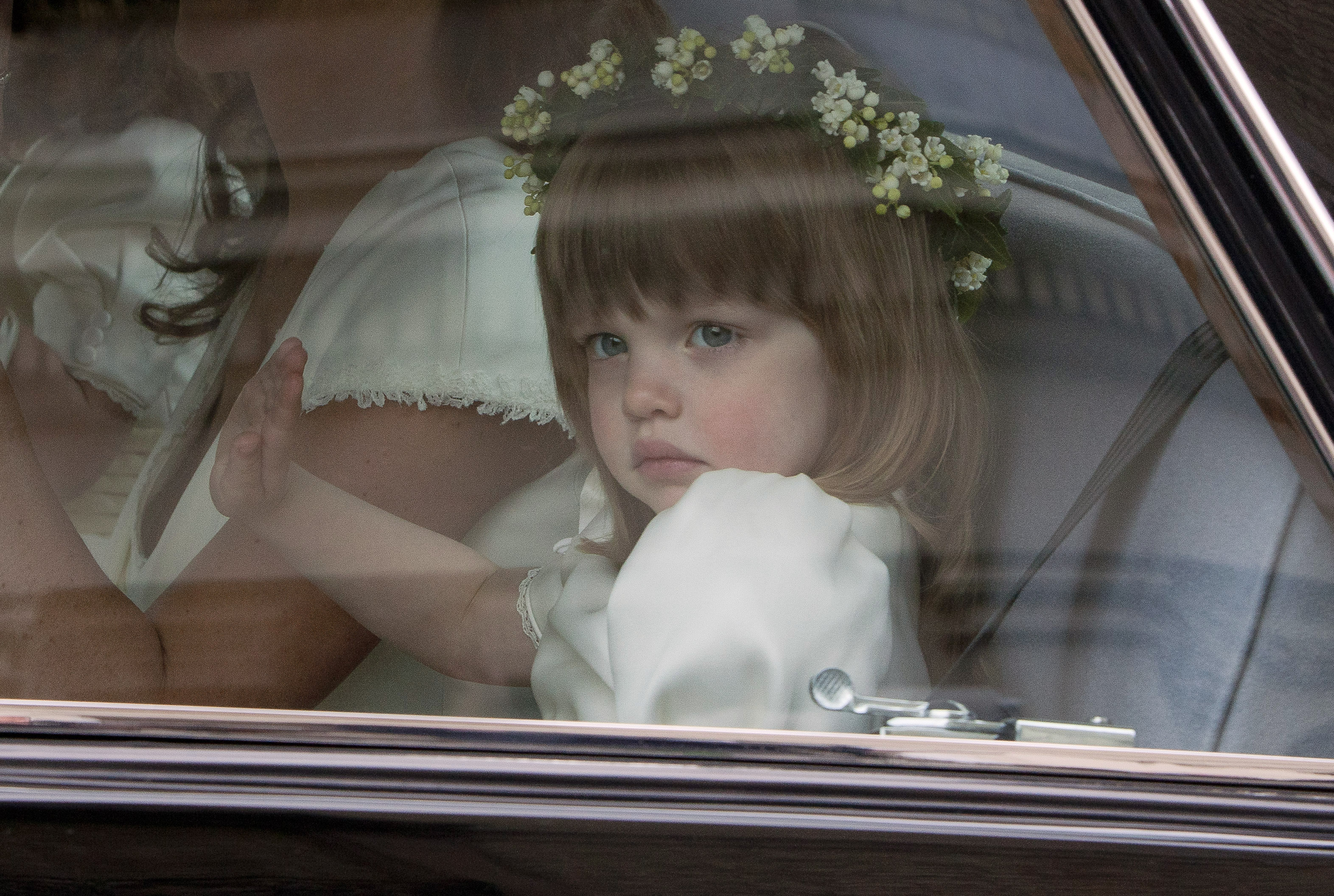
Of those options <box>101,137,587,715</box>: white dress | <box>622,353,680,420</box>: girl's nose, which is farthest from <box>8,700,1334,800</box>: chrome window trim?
<box>622,353,680,420</box>: girl's nose

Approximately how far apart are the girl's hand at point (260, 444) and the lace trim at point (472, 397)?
0.03 meters

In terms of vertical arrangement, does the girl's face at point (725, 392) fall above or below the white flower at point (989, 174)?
below

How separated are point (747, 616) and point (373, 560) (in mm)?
367

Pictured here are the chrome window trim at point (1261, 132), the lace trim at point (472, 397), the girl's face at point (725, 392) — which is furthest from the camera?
the lace trim at point (472, 397)

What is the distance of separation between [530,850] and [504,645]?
9.7 inches

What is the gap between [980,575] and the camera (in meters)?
0.93

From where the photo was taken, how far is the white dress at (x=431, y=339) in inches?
41.4

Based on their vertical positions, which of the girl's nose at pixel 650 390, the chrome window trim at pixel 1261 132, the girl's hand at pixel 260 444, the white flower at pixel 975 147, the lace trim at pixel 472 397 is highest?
the chrome window trim at pixel 1261 132

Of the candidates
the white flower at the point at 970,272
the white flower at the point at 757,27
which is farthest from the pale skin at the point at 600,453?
the white flower at the point at 757,27

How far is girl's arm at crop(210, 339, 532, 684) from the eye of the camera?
102 centimetres

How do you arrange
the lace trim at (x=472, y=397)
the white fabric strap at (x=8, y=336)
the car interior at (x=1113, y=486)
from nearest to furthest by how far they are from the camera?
the car interior at (x=1113, y=486) < the lace trim at (x=472, y=397) < the white fabric strap at (x=8, y=336)

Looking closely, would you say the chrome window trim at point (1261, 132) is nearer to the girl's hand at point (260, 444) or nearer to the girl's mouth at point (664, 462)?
the girl's mouth at point (664, 462)

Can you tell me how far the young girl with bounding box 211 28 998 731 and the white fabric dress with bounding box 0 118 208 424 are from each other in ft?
1.87

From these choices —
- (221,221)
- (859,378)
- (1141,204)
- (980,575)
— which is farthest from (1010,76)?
(221,221)
